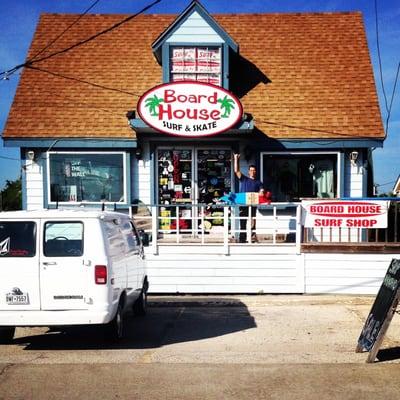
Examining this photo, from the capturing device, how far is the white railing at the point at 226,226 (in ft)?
33.8

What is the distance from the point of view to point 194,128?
11.9 m

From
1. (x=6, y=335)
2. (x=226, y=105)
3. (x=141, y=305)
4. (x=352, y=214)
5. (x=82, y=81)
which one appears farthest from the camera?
(x=82, y=81)

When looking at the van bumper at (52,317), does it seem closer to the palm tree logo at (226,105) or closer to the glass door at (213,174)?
the palm tree logo at (226,105)

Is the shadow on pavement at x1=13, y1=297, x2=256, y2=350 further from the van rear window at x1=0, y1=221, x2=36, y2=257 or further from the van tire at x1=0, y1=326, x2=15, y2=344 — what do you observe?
the van rear window at x1=0, y1=221, x2=36, y2=257

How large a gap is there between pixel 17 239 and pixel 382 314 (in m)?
4.30

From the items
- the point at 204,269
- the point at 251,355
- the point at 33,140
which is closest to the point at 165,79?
the point at 33,140

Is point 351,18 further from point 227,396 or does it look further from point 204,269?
point 227,396

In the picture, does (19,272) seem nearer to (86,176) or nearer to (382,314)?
(382,314)

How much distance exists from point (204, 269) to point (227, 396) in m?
5.48

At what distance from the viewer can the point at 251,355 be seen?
6.43 metres

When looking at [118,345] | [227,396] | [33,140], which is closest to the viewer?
[227,396]

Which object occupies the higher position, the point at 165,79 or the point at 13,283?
the point at 165,79

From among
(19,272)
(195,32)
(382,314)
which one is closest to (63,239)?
(19,272)

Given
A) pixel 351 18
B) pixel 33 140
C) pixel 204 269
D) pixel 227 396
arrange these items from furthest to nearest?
pixel 351 18 → pixel 33 140 → pixel 204 269 → pixel 227 396
